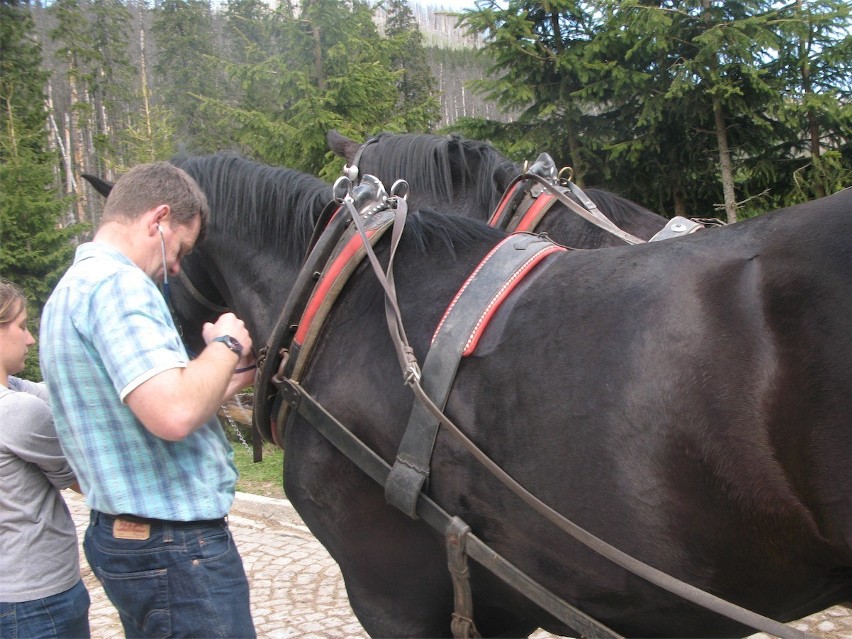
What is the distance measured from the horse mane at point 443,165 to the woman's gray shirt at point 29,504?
1739 mm

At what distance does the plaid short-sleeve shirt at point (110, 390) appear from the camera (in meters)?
1.61

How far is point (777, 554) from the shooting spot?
143 cm

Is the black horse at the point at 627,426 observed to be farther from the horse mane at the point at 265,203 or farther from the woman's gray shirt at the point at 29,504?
the woman's gray shirt at the point at 29,504

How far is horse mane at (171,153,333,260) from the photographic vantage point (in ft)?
7.49

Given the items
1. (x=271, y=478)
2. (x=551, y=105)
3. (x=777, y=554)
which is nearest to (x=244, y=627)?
(x=777, y=554)

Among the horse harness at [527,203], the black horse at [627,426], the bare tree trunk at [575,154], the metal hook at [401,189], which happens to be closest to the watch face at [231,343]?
the black horse at [627,426]

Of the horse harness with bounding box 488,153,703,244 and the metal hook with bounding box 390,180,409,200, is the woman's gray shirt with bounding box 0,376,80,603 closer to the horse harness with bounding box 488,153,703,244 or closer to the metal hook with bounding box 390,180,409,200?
the metal hook with bounding box 390,180,409,200

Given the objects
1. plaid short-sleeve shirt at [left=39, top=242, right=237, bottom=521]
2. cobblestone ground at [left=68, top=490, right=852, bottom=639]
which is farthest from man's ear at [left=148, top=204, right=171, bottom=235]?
cobblestone ground at [left=68, top=490, right=852, bottom=639]

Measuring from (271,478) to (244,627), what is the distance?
15.3 ft

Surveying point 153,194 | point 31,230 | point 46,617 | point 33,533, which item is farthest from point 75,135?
point 153,194

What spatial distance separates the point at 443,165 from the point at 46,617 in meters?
2.30

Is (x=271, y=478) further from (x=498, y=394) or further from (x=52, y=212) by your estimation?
(x=52, y=212)

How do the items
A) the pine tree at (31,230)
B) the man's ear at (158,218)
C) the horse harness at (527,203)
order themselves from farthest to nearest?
the pine tree at (31,230)
the horse harness at (527,203)
the man's ear at (158,218)

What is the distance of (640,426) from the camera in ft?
4.78
